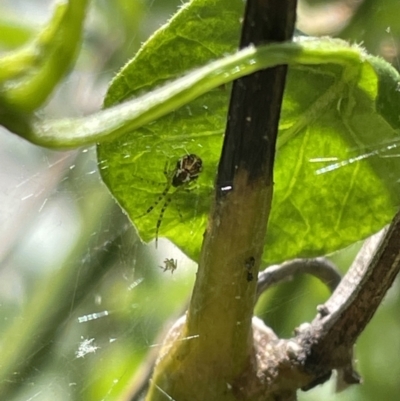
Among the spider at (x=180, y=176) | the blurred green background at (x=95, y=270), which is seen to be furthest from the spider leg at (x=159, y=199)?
the blurred green background at (x=95, y=270)

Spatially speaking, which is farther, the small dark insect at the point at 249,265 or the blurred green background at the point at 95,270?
the blurred green background at the point at 95,270

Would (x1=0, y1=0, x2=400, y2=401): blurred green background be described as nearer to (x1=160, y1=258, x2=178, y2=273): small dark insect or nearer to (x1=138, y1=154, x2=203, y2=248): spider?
(x1=160, y1=258, x2=178, y2=273): small dark insect

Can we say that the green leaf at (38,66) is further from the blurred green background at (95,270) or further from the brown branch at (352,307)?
the blurred green background at (95,270)

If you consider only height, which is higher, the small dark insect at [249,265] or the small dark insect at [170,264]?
the small dark insect at [249,265]

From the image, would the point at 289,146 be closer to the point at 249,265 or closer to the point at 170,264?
the point at 249,265

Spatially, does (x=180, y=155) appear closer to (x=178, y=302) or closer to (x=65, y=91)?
(x=178, y=302)


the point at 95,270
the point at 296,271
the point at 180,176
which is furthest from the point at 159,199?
the point at 95,270
